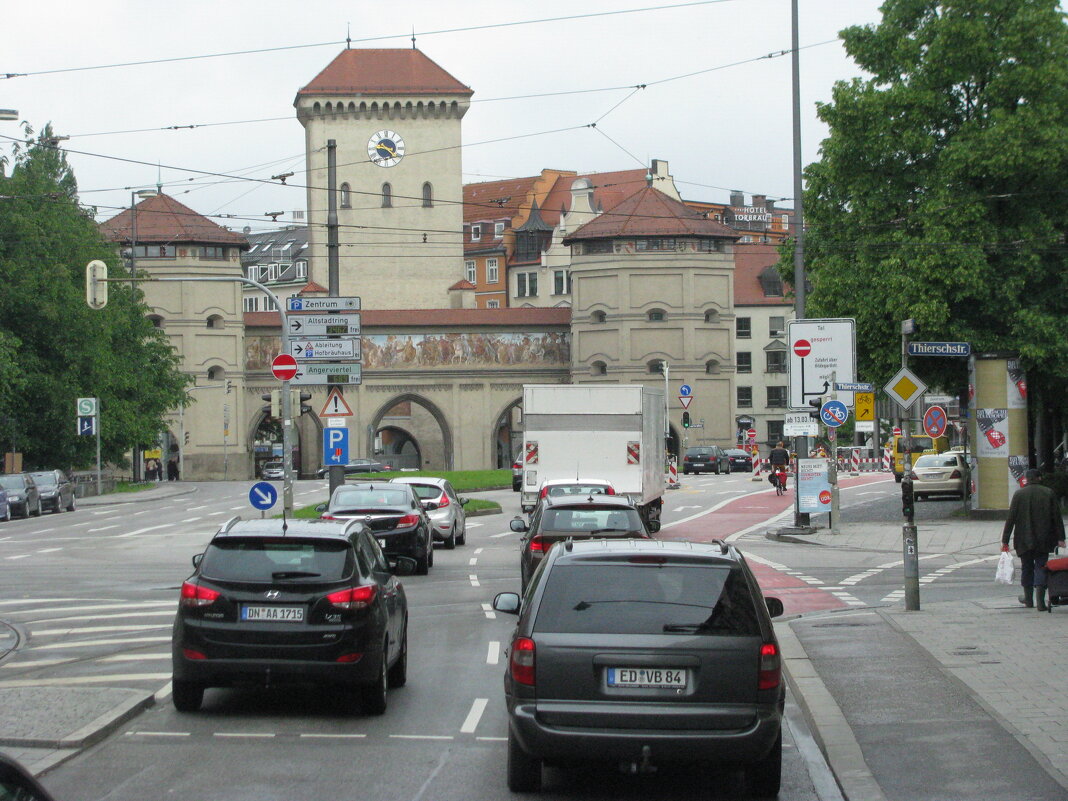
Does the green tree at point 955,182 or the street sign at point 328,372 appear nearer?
the street sign at point 328,372

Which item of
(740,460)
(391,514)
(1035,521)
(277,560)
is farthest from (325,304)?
(740,460)

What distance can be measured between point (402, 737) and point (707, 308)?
3139 inches

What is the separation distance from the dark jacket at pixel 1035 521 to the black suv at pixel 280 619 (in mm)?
9129

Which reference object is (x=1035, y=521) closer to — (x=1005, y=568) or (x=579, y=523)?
(x=1005, y=568)

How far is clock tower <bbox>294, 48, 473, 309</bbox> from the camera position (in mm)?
92125

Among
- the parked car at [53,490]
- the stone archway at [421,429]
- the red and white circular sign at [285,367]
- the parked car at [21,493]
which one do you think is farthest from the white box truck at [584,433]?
the stone archway at [421,429]

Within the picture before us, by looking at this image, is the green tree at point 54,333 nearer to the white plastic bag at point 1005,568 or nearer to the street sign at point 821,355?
the street sign at point 821,355

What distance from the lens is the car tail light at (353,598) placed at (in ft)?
36.7

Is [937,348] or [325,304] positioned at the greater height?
[325,304]

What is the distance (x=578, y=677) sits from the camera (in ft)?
26.9

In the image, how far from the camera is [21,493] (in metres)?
49.2

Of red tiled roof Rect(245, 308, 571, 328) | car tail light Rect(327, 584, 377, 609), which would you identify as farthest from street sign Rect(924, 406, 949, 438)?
red tiled roof Rect(245, 308, 571, 328)

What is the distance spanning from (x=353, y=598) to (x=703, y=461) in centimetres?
7012

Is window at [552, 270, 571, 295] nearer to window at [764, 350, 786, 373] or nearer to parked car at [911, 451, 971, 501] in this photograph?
window at [764, 350, 786, 373]
